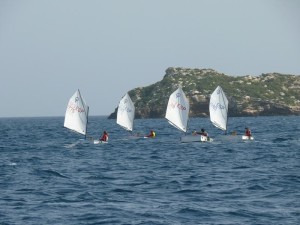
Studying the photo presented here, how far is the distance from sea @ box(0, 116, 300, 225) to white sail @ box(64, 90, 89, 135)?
13.1m

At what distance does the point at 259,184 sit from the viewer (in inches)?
1593

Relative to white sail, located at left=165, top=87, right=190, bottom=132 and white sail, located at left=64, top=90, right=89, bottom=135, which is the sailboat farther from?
Answer: white sail, located at left=64, top=90, right=89, bottom=135

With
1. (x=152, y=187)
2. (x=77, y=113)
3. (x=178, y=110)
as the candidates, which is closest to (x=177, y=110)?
(x=178, y=110)

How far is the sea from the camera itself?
31438 millimetres

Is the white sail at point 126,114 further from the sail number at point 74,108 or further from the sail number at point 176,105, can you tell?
the sail number at point 74,108

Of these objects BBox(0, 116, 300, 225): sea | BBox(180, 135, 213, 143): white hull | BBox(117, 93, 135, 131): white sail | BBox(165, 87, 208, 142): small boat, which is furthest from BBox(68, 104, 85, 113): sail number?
BBox(0, 116, 300, 225): sea

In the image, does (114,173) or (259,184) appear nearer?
(259,184)

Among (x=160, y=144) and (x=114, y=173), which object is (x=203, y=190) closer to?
(x=114, y=173)

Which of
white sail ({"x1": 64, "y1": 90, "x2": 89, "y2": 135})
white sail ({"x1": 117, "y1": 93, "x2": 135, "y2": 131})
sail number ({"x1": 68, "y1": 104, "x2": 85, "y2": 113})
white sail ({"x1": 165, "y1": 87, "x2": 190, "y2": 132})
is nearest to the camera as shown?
white sail ({"x1": 64, "y1": 90, "x2": 89, "y2": 135})

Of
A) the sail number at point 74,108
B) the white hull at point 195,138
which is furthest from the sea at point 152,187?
the sail number at point 74,108

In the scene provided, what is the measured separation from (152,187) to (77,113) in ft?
136

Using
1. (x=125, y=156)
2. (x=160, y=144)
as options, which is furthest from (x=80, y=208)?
(x=160, y=144)

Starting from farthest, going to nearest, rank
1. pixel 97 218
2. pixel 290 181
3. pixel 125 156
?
pixel 125 156 < pixel 290 181 < pixel 97 218

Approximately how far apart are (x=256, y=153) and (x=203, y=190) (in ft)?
82.9
